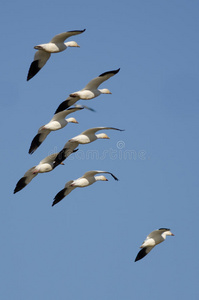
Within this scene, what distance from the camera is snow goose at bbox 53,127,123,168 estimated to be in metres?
26.4

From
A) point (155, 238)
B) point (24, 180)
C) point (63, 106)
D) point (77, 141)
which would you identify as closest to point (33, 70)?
point (63, 106)

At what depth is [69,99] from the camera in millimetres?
26938

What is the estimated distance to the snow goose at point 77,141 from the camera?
1041 inches

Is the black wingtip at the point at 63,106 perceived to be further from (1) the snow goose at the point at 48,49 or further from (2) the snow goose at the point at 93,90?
(1) the snow goose at the point at 48,49

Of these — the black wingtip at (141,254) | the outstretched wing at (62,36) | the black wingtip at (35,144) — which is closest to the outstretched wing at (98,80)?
the outstretched wing at (62,36)

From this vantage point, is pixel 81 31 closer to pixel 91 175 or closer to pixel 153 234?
pixel 91 175

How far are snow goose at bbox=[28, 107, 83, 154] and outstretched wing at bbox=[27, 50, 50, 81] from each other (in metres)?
1.18

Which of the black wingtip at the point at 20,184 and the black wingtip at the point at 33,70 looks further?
the black wingtip at the point at 20,184

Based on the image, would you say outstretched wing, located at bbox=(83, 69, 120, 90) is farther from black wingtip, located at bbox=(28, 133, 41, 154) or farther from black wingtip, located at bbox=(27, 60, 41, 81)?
black wingtip, located at bbox=(28, 133, 41, 154)

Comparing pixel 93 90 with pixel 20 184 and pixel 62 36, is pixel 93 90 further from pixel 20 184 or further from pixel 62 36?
pixel 20 184

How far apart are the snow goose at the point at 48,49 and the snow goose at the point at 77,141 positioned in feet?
6.25

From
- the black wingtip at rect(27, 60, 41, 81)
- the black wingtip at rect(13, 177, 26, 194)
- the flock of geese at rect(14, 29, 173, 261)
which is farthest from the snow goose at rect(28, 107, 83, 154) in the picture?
the black wingtip at rect(27, 60, 41, 81)

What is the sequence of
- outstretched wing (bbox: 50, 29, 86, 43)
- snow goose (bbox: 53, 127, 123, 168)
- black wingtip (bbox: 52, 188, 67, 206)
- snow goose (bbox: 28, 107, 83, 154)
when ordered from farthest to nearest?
black wingtip (bbox: 52, 188, 67, 206) < snow goose (bbox: 28, 107, 83, 154) < snow goose (bbox: 53, 127, 123, 168) < outstretched wing (bbox: 50, 29, 86, 43)

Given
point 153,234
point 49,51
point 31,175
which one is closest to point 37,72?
point 49,51
